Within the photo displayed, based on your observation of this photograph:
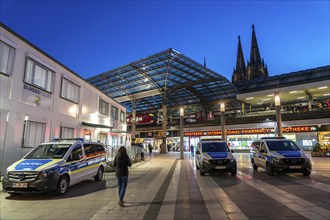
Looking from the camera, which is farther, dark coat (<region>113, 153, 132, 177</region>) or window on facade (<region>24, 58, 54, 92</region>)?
window on facade (<region>24, 58, 54, 92</region>)

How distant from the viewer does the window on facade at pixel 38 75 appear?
12188 mm

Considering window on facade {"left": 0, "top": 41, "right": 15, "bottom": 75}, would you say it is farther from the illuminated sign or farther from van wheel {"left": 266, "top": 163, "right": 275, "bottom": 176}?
the illuminated sign

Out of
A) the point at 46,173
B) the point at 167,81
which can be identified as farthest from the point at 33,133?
the point at 167,81

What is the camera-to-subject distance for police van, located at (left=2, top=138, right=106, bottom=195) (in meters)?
7.05

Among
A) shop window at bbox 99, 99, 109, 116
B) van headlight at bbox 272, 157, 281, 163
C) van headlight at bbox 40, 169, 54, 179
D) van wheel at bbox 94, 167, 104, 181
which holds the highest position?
shop window at bbox 99, 99, 109, 116

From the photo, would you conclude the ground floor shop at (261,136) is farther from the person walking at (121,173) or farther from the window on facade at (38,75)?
the person walking at (121,173)

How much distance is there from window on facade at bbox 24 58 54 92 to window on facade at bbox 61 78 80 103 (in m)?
1.34

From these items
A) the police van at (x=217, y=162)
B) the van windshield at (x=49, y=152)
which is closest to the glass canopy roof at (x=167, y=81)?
the police van at (x=217, y=162)

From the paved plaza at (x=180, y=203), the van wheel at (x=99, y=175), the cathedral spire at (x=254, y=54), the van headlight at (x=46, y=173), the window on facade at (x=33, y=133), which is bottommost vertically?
the paved plaza at (x=180, y=203)

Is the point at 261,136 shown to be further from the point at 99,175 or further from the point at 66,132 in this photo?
the point at 99,175

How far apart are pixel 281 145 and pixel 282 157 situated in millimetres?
1476

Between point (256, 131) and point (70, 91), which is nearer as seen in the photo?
point (70, 91)

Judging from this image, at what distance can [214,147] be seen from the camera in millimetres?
13320

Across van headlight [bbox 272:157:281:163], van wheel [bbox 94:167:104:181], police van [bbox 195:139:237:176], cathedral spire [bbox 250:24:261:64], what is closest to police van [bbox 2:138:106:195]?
van wheel [bbox 94:167:104:181]
